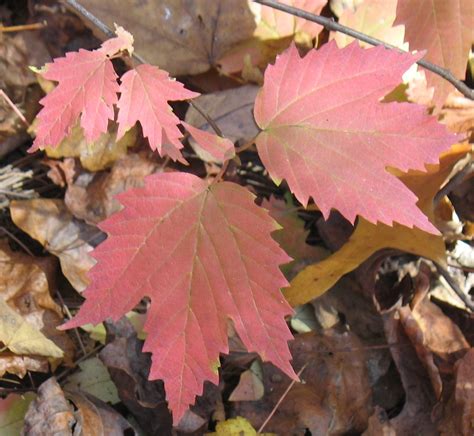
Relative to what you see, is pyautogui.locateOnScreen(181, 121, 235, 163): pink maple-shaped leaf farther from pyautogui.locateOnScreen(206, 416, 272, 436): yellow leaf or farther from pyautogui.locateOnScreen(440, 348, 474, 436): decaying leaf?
pyautogui.locateOnScreen(440, 348, 474, 436): decaying leaf

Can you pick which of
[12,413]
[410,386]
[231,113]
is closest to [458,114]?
[231,113]

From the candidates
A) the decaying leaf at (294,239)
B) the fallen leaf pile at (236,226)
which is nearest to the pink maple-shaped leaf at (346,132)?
the fallen leaf pile at (236,226)

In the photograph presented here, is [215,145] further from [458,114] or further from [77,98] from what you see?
[458,114]

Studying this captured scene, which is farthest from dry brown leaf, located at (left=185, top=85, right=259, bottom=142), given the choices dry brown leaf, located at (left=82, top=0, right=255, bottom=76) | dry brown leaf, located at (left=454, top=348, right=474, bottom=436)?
dry brown leaf, located at (left=454, top=348, right=474, bottom=436)

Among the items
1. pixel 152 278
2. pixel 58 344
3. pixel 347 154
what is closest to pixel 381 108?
pixel 347 154

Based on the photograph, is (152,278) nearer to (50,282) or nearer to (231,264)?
(231,264)
